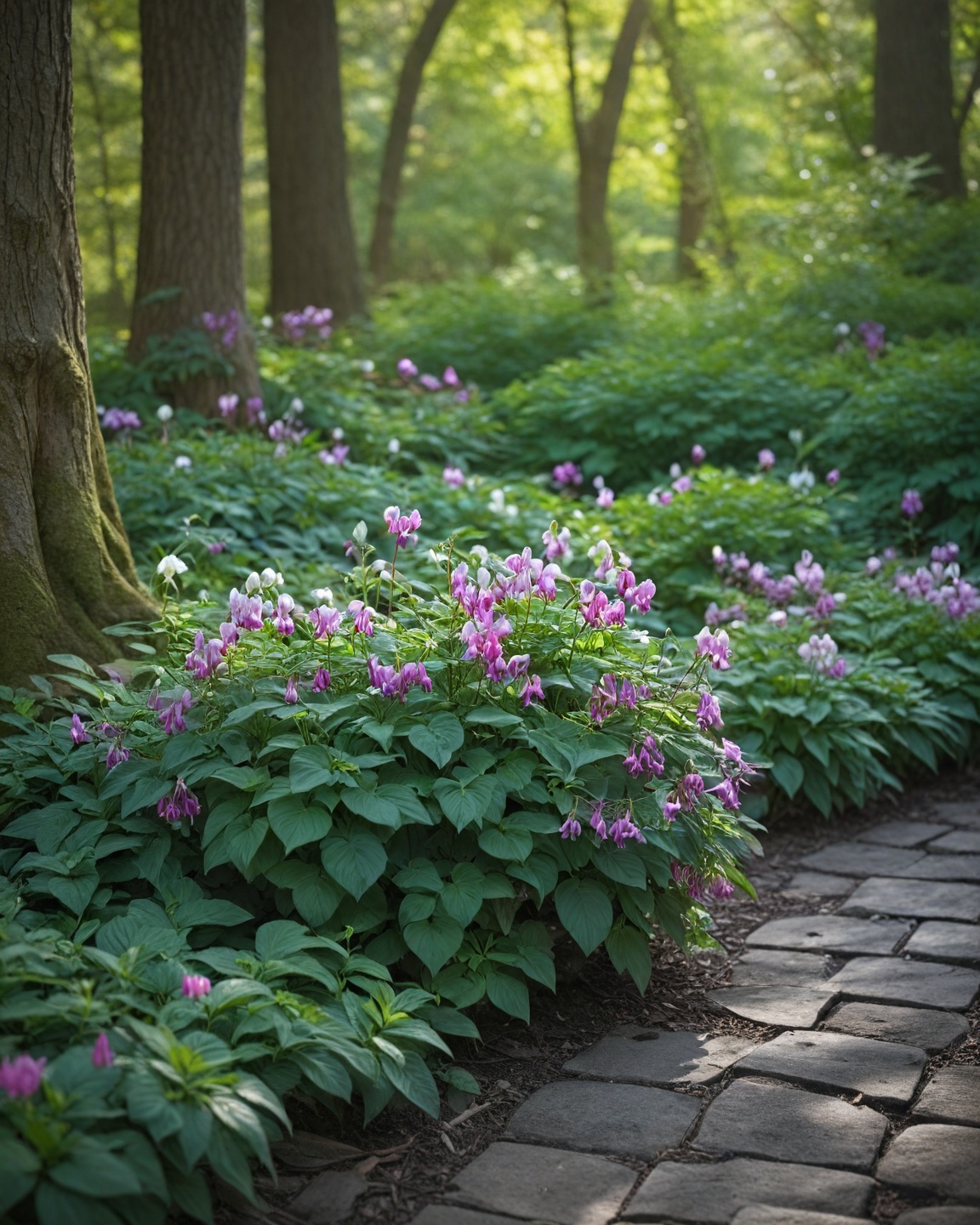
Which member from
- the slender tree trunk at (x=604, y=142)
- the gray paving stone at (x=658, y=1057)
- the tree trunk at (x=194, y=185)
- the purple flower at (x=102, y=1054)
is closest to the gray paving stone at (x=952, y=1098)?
the gray paving stone at (x=658, y=1057)

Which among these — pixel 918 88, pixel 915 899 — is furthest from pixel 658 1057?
pixel 918 88

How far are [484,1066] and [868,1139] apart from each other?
94 centimetres

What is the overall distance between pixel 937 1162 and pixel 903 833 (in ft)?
7.97

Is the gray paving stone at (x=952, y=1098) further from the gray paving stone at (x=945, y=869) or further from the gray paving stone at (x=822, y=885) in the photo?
the gray paving stone at (x=945, y=869)

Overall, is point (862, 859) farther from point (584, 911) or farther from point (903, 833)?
point (584, 911)

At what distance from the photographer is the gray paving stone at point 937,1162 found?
7.65 feet

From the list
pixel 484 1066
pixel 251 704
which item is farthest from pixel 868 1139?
pixel 251 704

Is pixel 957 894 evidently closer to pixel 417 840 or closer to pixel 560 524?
pixel 417 840

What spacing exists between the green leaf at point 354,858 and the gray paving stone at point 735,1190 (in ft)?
2.96

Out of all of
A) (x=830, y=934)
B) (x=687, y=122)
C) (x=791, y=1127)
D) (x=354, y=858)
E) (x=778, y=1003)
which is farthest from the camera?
(x=687, y=122)

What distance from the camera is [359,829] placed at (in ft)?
9.46

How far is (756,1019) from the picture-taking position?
3.18m

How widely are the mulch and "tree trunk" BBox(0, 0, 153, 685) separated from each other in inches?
76.3

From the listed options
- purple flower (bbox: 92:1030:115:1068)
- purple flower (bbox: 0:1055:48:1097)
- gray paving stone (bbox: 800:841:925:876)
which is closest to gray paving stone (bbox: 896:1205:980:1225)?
purple flower (bbox: 92:1030:115:1068)
